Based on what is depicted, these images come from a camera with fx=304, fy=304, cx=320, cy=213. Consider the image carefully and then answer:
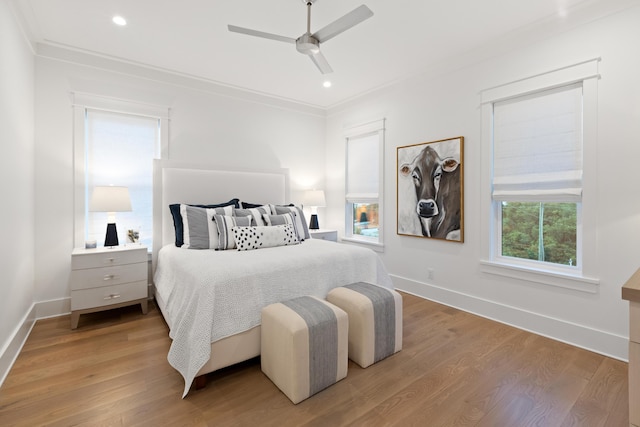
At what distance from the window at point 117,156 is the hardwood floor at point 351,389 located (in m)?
1.16

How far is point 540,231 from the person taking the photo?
276cm

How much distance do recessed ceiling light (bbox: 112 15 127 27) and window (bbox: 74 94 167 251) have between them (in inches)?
36.2

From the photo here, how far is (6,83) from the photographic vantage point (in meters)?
2.13

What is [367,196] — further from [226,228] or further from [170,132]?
[170,132]

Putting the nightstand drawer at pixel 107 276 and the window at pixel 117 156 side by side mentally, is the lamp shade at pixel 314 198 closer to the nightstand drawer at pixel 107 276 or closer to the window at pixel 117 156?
the window at pixel 117 156

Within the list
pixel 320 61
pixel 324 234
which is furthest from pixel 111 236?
pixel 320 61

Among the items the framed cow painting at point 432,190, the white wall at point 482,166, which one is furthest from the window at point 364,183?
the framed cow painting at point 432,190

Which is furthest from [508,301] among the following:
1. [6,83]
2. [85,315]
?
[6,83]

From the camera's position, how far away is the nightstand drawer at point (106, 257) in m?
2.74

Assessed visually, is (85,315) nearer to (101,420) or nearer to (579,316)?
(101,420)

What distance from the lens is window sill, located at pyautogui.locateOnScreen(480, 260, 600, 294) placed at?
7.95 ft

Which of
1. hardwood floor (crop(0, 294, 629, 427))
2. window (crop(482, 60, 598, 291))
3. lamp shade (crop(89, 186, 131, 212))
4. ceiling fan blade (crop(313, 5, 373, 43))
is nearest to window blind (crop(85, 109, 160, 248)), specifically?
lamp shade (crop(89, 186, 131, 212))

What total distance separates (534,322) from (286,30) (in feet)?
11.2

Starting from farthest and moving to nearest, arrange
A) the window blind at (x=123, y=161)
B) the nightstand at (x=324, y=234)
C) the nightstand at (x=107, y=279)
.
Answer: the nightstand at (x=324, y=234) → the window blind at (x=123, y=161) → the nightstand at (x=107, y=279)
